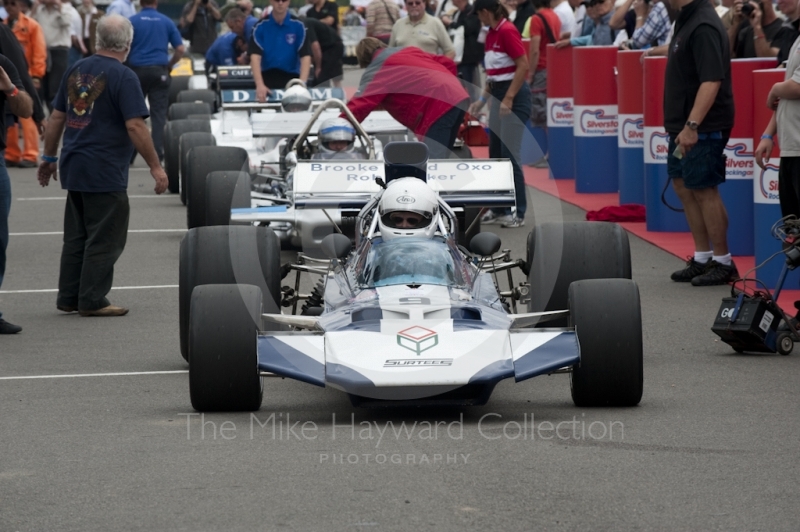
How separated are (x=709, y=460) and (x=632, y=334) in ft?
3.01

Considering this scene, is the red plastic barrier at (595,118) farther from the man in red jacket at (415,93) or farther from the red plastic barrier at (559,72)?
the man in red jacket at (415,93)

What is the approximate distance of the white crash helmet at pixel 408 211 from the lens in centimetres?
774

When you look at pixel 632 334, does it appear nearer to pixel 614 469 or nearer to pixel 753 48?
pixel 614 469

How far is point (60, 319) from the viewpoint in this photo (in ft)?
32.4

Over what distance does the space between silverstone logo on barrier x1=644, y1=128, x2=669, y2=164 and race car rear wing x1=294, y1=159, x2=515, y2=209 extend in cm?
415

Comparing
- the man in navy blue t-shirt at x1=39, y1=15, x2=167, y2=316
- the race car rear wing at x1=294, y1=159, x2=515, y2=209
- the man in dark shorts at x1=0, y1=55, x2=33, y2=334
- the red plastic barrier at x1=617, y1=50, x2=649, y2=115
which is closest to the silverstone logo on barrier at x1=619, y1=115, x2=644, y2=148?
the red plastic barrier at x1=617, y1=50, x2=649, y2=115

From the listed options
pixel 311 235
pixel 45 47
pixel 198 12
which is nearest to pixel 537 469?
pixel 311 235

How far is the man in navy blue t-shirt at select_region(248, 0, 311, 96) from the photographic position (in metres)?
16.6

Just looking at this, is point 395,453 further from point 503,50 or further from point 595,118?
point 595,118

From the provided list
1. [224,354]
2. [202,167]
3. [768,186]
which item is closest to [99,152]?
[202,167]

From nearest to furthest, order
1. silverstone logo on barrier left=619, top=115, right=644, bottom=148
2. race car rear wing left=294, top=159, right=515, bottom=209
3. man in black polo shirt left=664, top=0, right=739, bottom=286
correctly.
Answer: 1. race car rear wing left=294, top=159, right=515, bottom=209
2. man in black polo shirt left=664, top=0, right=739, bottom=286
3. silverstone logo on barrier left=619, top=115, right=644, bottom=148

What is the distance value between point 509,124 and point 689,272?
3789 millimetres

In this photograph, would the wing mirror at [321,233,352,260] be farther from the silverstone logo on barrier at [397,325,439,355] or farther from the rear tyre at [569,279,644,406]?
the rear tyre at [569,279,644,406]

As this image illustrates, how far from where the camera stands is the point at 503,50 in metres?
13.8
